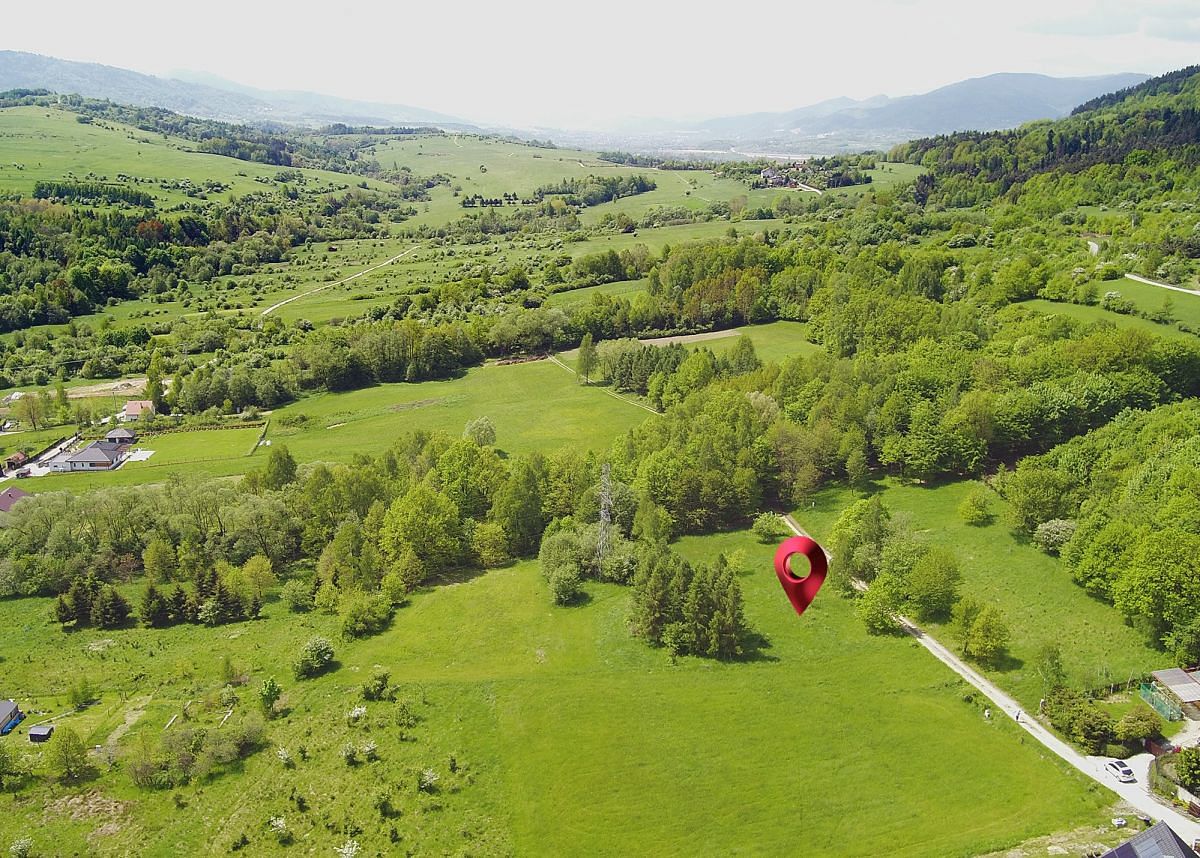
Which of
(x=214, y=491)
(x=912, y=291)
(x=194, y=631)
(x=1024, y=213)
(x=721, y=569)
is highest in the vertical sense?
(x=1024, y=213)

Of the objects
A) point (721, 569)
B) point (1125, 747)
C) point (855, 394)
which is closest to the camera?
point (1125, 747)

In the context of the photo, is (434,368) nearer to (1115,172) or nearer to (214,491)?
(214,491)

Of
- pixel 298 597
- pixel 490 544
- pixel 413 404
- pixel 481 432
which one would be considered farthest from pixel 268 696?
pixel 413 404

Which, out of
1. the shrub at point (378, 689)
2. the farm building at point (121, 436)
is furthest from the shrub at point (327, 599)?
the farm building at point (121, 436)

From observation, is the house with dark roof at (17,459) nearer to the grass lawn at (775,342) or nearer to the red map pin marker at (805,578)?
the grass lawn at (775,342)

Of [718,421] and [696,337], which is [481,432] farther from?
[696,337]

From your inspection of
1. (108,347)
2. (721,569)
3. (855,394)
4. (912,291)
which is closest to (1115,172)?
(912,291)
